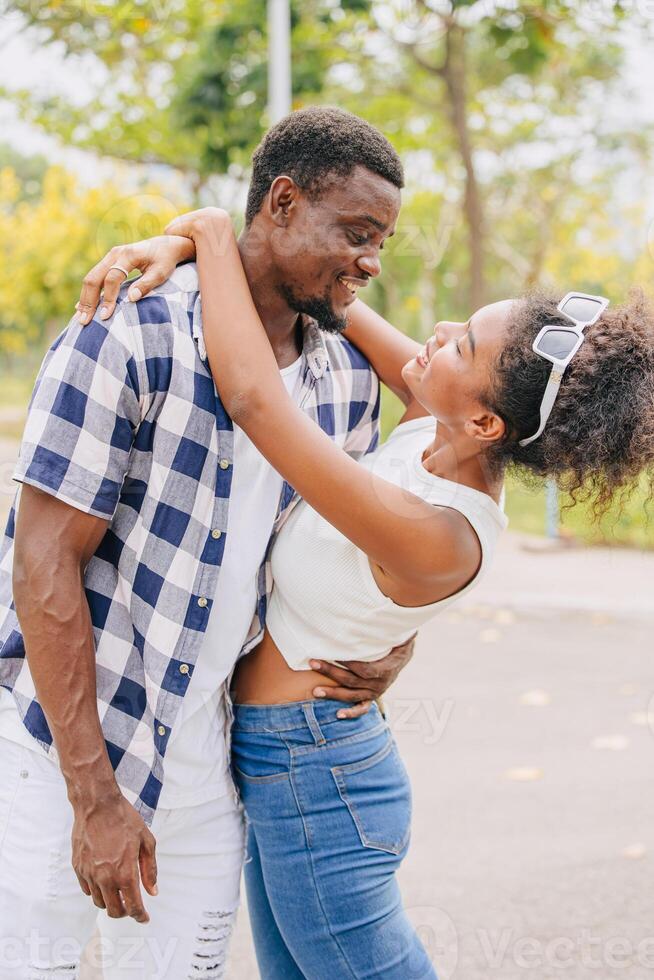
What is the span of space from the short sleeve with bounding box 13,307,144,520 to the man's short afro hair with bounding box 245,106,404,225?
0.50 m

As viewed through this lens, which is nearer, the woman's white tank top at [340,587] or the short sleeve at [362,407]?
the woman's white tank top at [340,587]

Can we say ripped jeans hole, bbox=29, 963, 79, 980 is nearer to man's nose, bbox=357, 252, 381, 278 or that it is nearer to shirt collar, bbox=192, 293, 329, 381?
shirt collar, bbox=192, 293, 329, 381

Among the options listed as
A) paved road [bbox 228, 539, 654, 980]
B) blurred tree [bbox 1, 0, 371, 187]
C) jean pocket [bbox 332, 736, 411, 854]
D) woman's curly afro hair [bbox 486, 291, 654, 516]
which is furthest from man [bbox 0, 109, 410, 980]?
blurred tree [bbox 1, 0, 371, 187]

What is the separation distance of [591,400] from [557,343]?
5.0 inches

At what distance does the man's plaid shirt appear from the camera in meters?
1.85

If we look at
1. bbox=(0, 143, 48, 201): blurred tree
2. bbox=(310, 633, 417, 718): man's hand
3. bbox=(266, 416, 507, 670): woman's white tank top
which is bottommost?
bbox=(0, 143, 48, 201): blurred tree

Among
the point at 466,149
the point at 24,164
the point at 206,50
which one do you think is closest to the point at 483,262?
the point at 466,149

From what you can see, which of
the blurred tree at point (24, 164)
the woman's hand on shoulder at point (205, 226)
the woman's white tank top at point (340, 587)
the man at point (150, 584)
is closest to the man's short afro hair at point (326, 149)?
the man at point (150, 584)

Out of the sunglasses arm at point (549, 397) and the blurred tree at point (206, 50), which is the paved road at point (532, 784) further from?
the blurred tree at point (206, 50)

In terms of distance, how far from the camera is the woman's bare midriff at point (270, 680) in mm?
2141

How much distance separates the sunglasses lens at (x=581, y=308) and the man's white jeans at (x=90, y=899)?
47.8 inches

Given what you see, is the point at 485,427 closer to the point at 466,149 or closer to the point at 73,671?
the point at 73,671

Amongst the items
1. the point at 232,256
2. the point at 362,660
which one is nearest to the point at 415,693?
the point at 362,660

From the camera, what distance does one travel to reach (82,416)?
1823 mm
